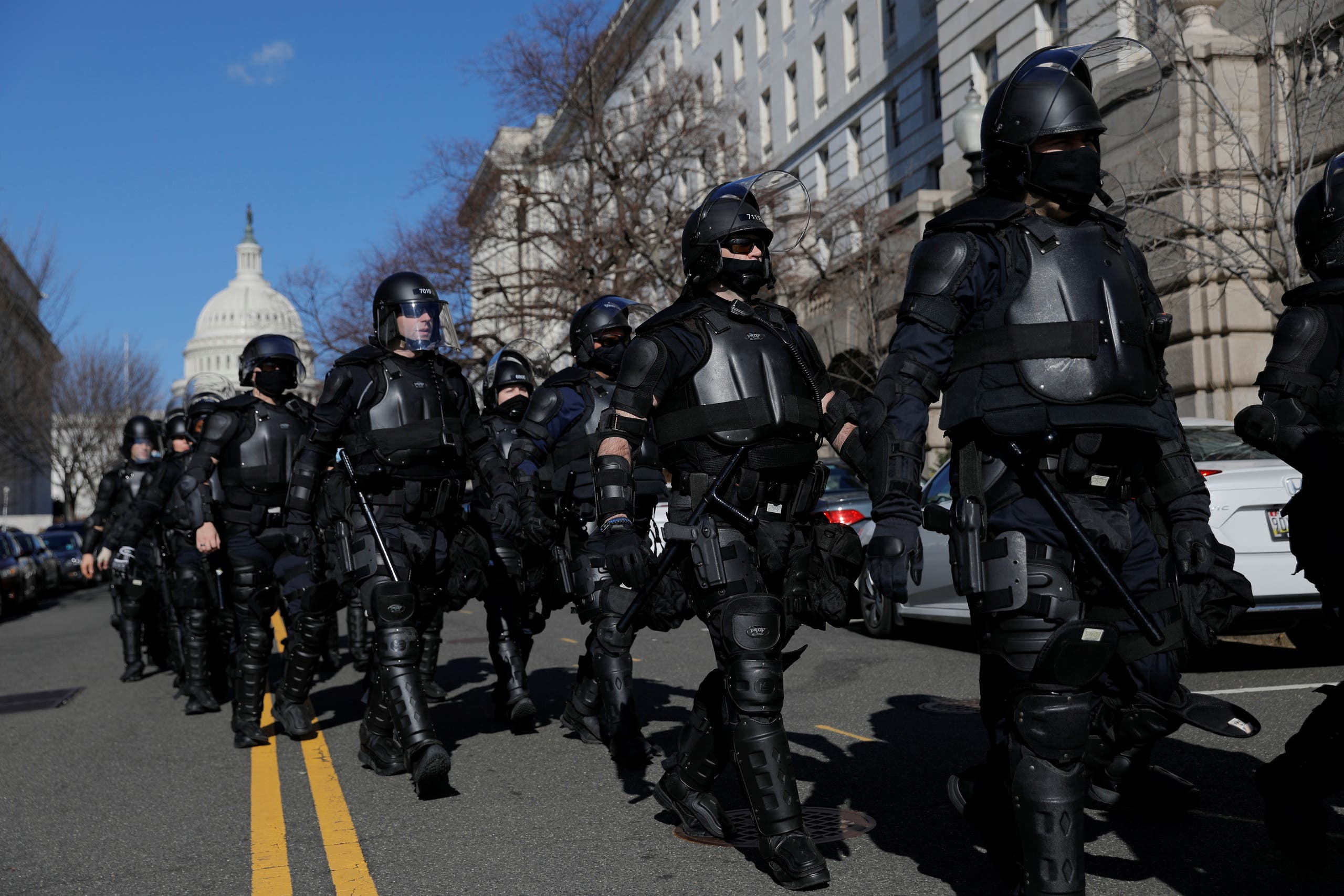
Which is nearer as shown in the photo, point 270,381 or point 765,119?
point 270,381

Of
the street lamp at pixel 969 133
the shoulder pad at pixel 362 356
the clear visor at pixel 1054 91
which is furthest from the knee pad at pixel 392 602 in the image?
the street lamp at pixel 969 133

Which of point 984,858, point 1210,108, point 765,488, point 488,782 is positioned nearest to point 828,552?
point 765,488

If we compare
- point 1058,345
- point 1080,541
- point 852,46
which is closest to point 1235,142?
point 1058,345

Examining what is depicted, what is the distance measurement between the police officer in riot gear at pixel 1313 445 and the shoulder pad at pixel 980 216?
1.14 m

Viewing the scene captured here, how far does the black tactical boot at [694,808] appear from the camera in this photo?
15.8ft

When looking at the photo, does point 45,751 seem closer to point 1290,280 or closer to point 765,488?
point 765,488

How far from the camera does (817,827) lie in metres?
4.91

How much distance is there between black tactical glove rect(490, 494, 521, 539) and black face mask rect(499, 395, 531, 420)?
2.66 metres

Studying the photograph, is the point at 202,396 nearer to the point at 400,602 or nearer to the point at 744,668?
the point at 400,602

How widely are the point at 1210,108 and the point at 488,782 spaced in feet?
31.7

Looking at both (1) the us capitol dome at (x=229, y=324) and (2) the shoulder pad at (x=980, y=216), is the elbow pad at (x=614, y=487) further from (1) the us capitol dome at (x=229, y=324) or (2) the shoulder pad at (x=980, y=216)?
(1) the us capitol dome at (x=229, y=324)

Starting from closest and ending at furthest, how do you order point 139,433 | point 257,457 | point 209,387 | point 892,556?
point 892,556 < point 257,457 < point 209,387 < point 139,433

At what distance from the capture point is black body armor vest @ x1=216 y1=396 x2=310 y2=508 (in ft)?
27.2

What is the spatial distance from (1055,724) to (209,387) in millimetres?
9436
